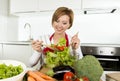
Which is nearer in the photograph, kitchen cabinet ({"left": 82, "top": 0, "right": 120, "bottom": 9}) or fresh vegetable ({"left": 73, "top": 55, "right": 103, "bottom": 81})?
fresh vegetable ({"left": 73, "top": 55, "right": 103, "bottom": 81})

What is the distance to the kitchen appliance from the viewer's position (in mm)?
1986

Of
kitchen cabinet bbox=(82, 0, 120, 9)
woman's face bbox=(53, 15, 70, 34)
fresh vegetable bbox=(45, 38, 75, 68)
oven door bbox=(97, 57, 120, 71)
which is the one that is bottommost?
oven door bbox=(97, 57, 120, 71)

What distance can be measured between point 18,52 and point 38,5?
0.69 meters

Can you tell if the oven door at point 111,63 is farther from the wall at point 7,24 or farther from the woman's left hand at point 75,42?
the wall at point 7,24

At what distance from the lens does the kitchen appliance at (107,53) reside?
1.99 m

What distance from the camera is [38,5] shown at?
2414 mm

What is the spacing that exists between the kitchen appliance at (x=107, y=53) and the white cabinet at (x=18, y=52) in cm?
73

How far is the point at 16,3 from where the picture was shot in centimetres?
255

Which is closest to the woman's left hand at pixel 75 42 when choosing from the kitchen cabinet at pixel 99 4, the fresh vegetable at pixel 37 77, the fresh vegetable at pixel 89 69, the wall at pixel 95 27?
the fresh vegetable at pixel 89 69

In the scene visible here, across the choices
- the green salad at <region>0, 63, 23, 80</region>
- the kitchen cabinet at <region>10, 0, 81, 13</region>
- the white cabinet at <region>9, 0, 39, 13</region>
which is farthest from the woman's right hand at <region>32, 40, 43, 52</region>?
the white cabinet at <region>9, 0, 39, 13</region>

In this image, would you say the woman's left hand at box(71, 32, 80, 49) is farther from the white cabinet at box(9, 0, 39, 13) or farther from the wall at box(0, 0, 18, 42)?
the wall at box(0, 0, 18, 42)

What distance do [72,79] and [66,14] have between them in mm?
707

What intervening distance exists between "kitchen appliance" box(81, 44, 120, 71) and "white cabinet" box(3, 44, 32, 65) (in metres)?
0.73

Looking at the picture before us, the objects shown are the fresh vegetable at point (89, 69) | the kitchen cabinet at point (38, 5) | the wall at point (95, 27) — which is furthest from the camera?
the wall at point (95, 27)
